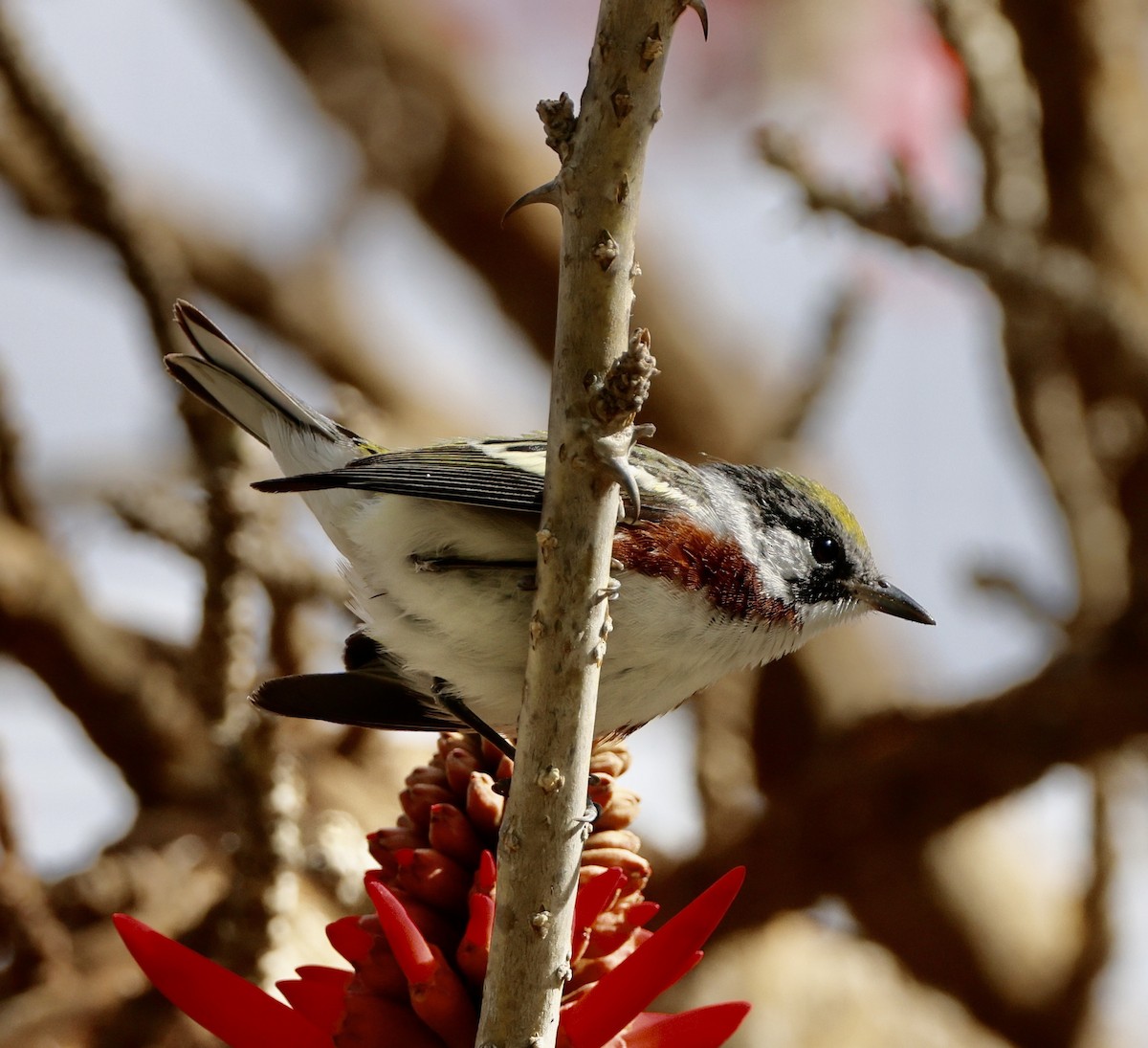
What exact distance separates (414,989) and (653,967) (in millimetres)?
250

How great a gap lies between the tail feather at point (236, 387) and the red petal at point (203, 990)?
113 centimetres

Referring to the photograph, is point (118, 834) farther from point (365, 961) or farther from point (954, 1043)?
point (954, 1043)

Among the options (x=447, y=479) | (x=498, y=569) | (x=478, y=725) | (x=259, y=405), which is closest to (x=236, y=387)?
(x=259, y=405)

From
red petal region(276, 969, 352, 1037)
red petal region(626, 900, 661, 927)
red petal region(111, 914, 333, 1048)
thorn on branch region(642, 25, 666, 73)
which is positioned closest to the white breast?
red petal region(626, 900, 661, 927)

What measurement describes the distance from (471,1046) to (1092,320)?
2.37 meters

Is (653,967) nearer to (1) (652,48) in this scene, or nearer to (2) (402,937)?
(2) (402,937)

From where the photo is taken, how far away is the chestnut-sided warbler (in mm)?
1794

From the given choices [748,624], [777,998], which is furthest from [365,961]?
[777,998]

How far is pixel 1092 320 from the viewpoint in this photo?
9.94ft

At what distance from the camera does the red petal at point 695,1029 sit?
1.20 metres

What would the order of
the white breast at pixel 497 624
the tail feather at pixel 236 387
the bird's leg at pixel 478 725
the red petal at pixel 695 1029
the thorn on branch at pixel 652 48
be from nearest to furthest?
the thorn on branch at pixel 652 48, the red petal at pixel 695 1029, the bird's leg at pixel 478 725, the white breast at pixel 497 624, the tail feather at pixel 236 387

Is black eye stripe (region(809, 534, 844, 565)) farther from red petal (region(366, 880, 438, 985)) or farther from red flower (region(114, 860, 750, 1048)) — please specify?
red petal (region(366, 880, 438, 985))

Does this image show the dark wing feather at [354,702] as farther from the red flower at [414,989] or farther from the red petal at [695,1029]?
the red petal at [695,1029]

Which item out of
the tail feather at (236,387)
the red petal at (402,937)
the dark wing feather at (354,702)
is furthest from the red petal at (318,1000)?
the tail feather at (236,387)
